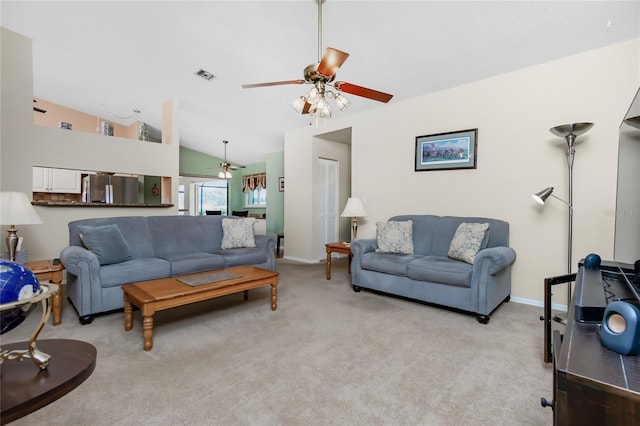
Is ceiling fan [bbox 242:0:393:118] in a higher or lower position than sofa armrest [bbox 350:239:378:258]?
higher

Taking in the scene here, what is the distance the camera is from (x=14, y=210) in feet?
8.58

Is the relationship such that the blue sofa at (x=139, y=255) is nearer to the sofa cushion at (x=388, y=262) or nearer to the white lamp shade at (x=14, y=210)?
the white lamp shade at (x=14, y=210)

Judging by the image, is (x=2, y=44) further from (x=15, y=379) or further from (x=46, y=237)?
(x=15, y=379)

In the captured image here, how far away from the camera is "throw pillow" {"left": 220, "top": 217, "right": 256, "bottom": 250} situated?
4.26 m

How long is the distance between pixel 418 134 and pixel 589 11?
204 cm

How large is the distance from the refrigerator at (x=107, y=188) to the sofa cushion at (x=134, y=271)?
3395 millimetres

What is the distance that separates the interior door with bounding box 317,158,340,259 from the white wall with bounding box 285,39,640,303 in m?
1.67

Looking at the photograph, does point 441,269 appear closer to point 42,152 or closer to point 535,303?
point 535,303

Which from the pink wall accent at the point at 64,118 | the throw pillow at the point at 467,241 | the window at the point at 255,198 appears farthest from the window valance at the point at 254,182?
the throw pillow at the point at 467,241

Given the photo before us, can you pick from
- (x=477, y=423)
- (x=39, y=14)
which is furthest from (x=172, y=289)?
(x=39, y=14)

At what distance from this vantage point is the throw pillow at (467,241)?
314cm

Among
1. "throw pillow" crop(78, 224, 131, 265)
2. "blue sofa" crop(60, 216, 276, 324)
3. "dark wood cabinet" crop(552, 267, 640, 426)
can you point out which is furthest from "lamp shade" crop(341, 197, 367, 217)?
"dark wood cabinet" crop(552, 267, 640, 426)

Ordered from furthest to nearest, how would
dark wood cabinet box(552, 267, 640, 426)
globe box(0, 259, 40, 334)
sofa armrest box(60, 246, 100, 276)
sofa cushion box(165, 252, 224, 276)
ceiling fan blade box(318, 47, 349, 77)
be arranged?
sofa cushion box(165, 252, 224, 276) → sofa armrest box(60, 246, 100, 276) → ceiling fan blade box(318, 47, 349, 77) → globe box(0, 259, 40, 334) → dark wood cabinet box(552, 267, 640, 426)

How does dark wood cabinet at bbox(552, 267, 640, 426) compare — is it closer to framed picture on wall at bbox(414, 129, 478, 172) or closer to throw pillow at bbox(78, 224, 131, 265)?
framed picture on wall at bbox(414, 129, 478, 172)
